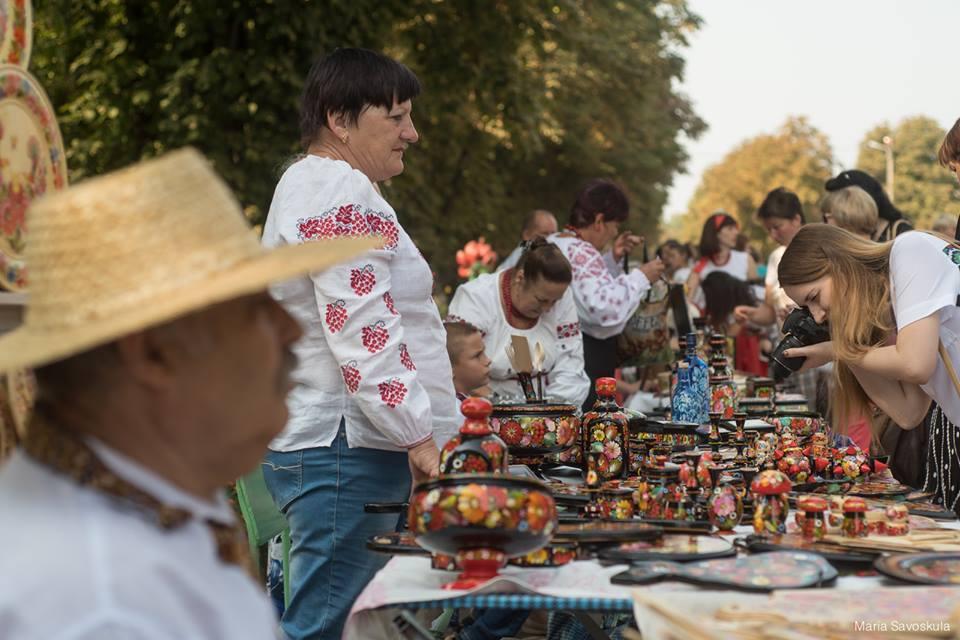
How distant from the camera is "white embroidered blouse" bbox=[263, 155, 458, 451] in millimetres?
3094

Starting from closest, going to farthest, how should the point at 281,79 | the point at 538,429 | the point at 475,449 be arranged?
the point at 475,449, the point at 538,429, the point at 281,79

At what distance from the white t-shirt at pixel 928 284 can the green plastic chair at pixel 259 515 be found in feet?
6.25

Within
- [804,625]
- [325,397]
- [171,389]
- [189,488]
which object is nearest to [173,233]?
[171,389]

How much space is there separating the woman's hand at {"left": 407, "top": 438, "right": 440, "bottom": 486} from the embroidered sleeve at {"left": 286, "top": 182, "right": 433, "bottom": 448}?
0.09 ft

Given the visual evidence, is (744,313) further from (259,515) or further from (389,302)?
(389,302)

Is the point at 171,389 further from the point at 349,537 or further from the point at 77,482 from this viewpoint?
the point at 349,537

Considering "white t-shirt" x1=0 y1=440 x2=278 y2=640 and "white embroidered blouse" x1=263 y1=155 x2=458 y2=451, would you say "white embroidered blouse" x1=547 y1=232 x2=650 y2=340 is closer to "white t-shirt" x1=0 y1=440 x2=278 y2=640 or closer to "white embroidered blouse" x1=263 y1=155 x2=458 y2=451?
"white embroidered blouse" x1=263 y1=155 x2=458 y2=451

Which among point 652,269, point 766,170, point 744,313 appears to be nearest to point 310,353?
point 652,269

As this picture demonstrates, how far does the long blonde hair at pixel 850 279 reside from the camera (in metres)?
3.57

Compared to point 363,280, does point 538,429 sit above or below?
below

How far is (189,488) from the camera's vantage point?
1.38 metres

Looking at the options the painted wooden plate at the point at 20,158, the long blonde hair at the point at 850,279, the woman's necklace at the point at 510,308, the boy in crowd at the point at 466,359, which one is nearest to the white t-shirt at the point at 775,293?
the woman's necklace at the point at 510,308

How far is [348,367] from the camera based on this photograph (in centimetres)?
310

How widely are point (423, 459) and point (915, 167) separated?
3050 inches
